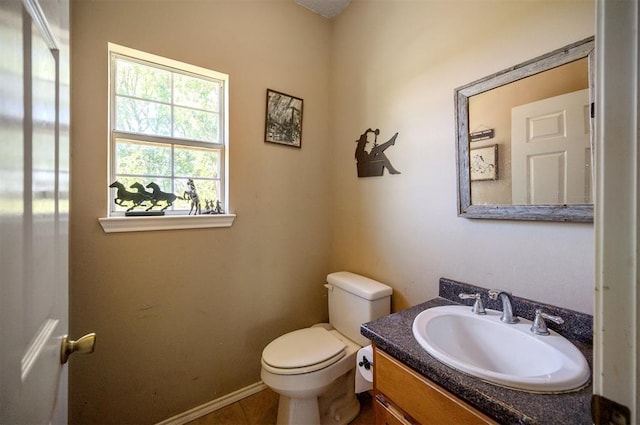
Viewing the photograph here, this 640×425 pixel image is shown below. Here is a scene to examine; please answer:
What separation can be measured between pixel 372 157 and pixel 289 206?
66 centimetres

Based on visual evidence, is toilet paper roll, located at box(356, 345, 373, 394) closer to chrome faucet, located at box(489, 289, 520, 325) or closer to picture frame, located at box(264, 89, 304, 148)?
chrome faucet, located at box(489, 289, 520, 325)

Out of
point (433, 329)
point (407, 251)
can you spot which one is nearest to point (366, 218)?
point (407, 251)

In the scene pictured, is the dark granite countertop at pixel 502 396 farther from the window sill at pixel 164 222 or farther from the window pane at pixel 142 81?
the window pane at pixel 142 81

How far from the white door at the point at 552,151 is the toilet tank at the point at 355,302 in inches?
32.4

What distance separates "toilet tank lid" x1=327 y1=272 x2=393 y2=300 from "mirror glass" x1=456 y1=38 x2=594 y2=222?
24.1 inches

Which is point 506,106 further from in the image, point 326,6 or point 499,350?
point 326,6

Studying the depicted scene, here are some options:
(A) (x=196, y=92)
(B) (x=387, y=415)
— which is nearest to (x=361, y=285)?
(B) (x=387, y=415)

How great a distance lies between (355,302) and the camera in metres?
1.52

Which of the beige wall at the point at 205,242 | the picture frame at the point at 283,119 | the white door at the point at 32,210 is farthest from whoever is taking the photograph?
the picture frame at the point at 283,119

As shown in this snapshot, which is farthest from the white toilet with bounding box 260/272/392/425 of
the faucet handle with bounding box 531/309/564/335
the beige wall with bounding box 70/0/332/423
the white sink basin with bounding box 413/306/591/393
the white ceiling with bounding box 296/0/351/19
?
the white ceiling with bounding box 296/0/351/19

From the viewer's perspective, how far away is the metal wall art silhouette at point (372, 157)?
1.54 meters

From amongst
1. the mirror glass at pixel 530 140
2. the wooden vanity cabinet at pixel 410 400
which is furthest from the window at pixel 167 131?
the mirror glass at pixel 530 140

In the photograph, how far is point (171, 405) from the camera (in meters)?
1.42

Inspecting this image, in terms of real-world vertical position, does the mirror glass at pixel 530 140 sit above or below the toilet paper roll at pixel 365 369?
above
